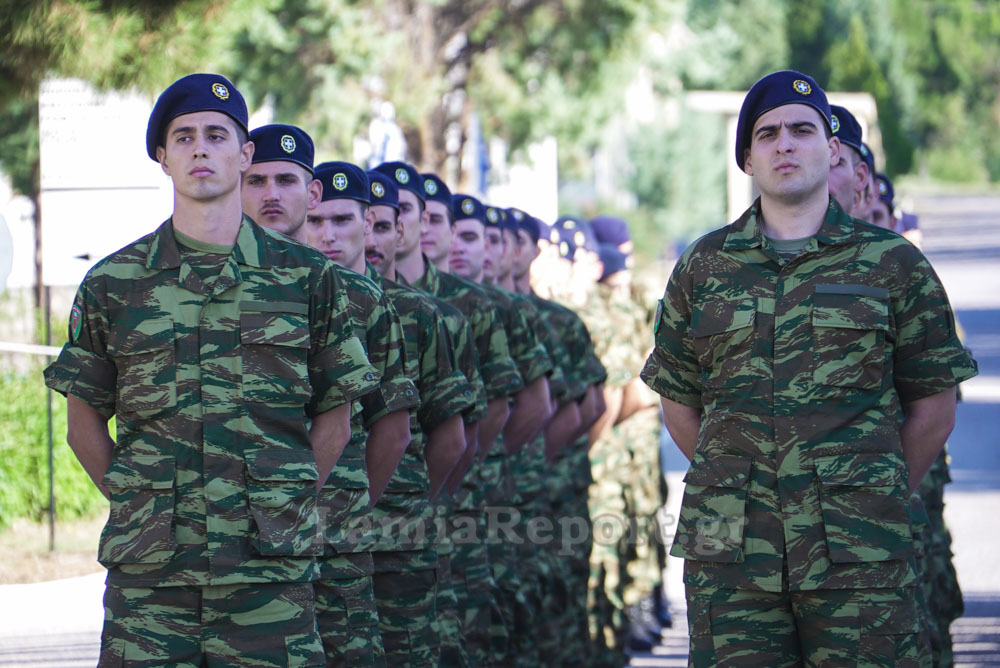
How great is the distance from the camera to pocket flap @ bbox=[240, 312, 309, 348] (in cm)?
434

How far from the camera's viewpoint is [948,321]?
4.76 m

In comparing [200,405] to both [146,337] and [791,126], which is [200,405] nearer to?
[146,337]

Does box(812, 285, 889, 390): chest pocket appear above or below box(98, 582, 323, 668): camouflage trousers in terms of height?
A: above

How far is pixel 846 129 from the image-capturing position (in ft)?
20.8

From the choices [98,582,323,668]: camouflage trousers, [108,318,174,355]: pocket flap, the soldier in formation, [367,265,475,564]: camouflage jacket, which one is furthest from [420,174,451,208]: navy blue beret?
[98,582,323,668]: camouflage trousers

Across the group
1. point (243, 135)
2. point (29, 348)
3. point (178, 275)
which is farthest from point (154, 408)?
point (29, 348)

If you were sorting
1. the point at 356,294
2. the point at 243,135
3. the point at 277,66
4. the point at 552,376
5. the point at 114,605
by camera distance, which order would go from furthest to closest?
the point at 277,66, the point at 552,376, the point at 356,294, the point at 243,135, the point at 114,605

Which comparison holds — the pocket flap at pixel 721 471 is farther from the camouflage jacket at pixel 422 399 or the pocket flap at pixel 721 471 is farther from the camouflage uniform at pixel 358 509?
the camouflage jacket at pixel 422 399

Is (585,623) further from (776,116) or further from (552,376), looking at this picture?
(776,116)

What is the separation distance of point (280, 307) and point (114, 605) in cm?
90

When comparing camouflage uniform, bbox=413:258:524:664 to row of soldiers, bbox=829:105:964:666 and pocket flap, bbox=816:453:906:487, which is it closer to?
row of soldiers, bbox=829:105:964:666

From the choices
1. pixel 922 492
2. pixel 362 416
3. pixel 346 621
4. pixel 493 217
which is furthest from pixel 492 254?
pixel 346 621

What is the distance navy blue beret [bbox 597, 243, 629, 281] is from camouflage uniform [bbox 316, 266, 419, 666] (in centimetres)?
588

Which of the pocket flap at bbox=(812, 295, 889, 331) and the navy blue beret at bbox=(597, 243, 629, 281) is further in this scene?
the navy blue beret at bbox=(597, 243, 629, 281)
